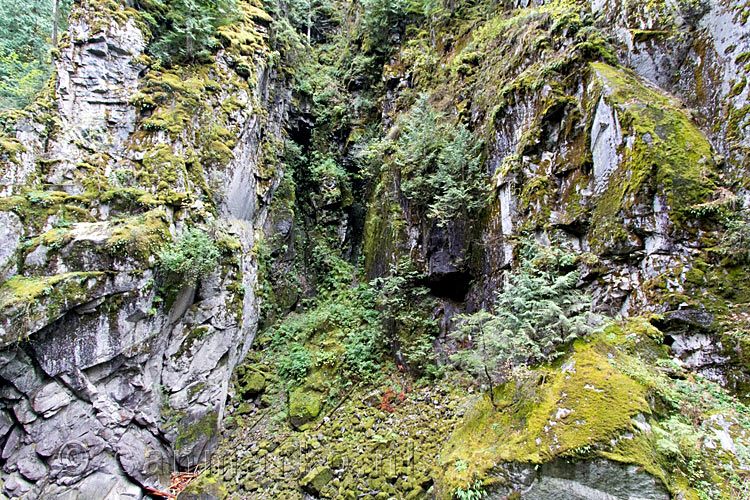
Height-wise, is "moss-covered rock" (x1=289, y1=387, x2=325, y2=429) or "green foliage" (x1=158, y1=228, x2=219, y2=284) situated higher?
"green foliage" (x1=158, y1=228, x2=219, y2=284)

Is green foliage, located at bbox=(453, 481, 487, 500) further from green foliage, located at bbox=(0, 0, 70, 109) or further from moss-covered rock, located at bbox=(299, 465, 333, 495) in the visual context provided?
green foliage, located at bbox=(0, 0, 70, 109)

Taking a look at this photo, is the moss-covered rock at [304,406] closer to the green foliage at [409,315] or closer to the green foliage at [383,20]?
the green foliage at [409,315]

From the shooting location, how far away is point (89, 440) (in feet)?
20.8

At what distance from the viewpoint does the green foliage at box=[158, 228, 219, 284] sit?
24.0 ft

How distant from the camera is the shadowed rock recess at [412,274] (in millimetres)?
3885

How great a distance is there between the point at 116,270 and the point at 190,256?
55.9 inches

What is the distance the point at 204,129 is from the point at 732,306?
39.0 feet

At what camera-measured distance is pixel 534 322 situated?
4.72 metres

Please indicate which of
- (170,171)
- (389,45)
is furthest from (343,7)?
(170,171)

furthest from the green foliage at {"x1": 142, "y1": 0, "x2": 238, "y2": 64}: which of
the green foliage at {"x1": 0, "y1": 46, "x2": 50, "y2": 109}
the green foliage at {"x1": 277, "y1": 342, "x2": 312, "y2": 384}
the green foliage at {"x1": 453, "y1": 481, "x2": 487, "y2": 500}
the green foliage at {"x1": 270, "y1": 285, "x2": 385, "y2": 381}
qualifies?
the green foliage at {"x1": 453, "y1": 481, "x2": 487, "y2": 500}

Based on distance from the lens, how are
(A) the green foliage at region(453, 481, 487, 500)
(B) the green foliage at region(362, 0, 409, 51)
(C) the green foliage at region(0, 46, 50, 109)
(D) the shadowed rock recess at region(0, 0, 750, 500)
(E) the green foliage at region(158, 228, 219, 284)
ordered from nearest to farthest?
(A) the green foliage at region(453, 481, 487, 500), (D) the shadowed rock recess at region(0, 0, 750, 500), (E) the green foliage at region(158, 228, 219, 284), (C) the green foliage at region(0, 46, 50, 109), (B) the green foliage at region(362, 0, 409, 51)

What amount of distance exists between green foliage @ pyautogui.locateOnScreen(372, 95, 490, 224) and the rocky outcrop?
5.36 meters

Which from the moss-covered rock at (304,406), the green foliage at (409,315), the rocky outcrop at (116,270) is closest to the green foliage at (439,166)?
the green foliage at (409,315)

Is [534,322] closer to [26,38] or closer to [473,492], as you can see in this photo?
[473,492]
